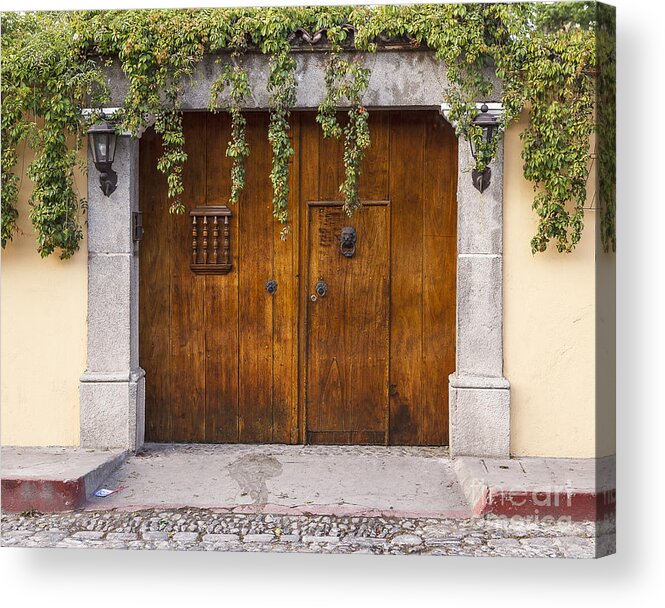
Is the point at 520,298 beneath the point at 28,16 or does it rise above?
beneath

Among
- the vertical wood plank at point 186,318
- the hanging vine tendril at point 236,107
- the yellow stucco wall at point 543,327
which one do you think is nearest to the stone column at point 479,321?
the yellow stucco wall at point 543,327

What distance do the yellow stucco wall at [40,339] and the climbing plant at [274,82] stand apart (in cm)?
11

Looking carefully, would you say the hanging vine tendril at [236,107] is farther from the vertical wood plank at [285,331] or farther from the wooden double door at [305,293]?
the vertical wood plank at [285,331]

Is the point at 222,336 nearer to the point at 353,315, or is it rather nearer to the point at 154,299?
the point at 154,299

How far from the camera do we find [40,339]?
412cm

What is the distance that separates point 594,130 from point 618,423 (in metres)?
1.44

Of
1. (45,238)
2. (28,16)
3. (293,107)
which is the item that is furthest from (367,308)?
(28,16)

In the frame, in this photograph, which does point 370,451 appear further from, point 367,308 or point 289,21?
point 289,21

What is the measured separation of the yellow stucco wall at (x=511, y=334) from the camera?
3994mm

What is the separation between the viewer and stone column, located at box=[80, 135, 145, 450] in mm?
4230

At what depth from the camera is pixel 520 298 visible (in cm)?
411

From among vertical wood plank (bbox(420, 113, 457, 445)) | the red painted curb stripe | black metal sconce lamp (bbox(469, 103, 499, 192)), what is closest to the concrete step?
the red painted curb stripe

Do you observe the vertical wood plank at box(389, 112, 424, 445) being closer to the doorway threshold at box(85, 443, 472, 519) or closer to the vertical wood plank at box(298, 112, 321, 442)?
the doorway threshold at box(85, 443, 472, 519)

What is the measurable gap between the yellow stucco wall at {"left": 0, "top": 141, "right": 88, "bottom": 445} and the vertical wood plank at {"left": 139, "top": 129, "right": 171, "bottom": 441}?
1.16 feet
